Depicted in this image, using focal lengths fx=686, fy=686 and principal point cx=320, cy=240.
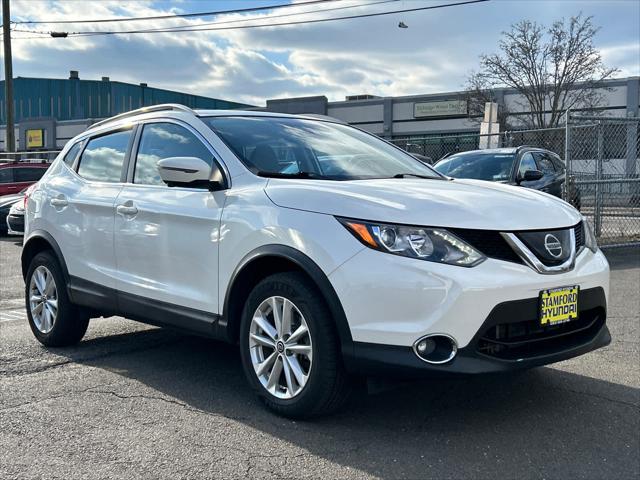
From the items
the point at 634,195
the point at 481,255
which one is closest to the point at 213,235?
the point at 481,255

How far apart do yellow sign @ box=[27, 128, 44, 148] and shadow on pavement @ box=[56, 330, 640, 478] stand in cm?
5466

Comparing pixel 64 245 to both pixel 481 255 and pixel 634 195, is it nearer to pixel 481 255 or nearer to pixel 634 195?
pixel 481 255

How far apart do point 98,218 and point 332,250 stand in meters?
2.29

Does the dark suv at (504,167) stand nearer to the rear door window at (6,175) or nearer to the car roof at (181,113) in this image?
the car roof at (181,113)

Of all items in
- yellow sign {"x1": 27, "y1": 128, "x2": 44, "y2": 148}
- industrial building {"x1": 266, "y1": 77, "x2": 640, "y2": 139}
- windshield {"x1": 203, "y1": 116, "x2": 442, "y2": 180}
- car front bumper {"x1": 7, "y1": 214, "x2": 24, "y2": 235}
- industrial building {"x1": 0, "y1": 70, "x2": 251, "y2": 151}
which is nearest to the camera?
windshield {"x1": 203, "y1": 116, "x2": 442, "y2": 180}

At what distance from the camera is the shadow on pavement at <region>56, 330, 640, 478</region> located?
10.7 ft

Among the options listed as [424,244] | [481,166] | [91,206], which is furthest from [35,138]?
[424,244]

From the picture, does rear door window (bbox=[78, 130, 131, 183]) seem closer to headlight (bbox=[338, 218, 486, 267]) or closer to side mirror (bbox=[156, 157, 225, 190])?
side mirror (bbox=[156, 157, 225, 190])

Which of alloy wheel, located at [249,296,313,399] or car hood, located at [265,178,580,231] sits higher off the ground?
car hood, located at [265,178,580,231]

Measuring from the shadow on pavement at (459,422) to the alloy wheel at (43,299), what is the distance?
2.77 feet

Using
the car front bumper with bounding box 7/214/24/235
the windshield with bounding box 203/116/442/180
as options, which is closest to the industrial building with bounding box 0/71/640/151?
the car front bumper with bounding box 7/214/24/235

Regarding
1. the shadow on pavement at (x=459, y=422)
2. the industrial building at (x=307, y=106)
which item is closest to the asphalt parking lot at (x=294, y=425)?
the shadow on pavement at (x=459, y=422)

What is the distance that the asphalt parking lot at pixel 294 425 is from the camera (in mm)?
3240

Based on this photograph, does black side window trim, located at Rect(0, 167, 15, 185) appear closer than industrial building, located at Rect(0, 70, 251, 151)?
Yes
